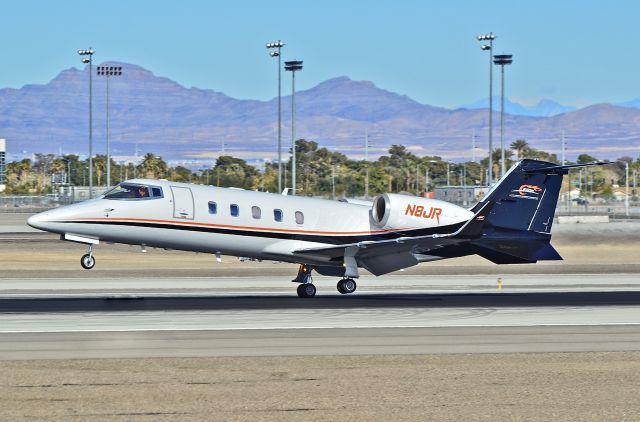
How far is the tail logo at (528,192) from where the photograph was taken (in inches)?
1357

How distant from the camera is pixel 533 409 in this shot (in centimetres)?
1605

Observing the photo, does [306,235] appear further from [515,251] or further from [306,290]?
[515,251]

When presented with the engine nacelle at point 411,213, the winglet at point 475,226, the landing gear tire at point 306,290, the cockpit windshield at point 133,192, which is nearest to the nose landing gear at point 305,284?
the landing gear tire at point 306,290

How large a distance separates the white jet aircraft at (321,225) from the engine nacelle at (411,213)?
0.03 metres

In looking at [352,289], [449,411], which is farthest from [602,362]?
[352,289]

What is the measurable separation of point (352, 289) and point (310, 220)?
2.40 metres

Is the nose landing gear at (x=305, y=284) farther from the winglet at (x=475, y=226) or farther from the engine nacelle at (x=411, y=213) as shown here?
the winglet at (x=475, y=226)

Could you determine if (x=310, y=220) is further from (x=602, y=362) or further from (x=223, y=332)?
(x=602, y=362)

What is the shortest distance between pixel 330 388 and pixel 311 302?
543 inches

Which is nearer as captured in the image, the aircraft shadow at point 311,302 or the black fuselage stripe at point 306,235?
the aircraft shadow at point 311,302

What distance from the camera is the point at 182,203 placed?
31.8 meters

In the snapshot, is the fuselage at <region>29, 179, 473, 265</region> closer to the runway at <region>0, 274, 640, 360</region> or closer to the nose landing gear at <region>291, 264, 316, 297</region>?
the nose landing gear at <region>291, 264, 316, 297</region>

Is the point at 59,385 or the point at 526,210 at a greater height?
the point at 526,210

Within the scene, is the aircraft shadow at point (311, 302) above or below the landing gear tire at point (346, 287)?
below
